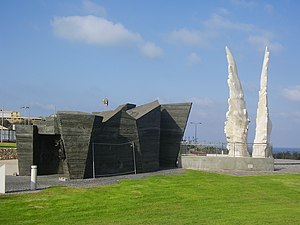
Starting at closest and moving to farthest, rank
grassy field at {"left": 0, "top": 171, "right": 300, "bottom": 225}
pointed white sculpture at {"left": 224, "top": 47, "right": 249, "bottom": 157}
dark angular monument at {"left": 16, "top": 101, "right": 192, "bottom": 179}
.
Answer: grassy field at {"left": 0, "top": 171, "right": 300, "bottom": 225} → dark angular monument at {"left": 16, "top": 101, "right": 192, "bottom": 179} → pointed white sculpture at {"left": 224, "top": 47, "right": 249, "bottom": 157}

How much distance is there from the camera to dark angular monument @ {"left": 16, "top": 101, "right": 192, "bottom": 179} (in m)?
19.5

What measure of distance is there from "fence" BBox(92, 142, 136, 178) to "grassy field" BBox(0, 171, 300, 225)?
3.38m

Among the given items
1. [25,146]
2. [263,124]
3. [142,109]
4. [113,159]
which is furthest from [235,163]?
[25,146]

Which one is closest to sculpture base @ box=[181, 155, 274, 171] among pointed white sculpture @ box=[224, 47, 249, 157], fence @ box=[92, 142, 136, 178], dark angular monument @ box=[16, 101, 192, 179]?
pointed white sculpture @ box=[224, 47, 249, 157]

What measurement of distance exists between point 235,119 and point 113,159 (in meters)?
10.5

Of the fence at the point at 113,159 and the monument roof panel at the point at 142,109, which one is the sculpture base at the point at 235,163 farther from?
the fence at the point at 113,159

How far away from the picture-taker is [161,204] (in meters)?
13.4

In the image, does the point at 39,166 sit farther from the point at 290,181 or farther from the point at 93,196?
the point at 290,181

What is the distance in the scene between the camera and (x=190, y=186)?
55.4 ft

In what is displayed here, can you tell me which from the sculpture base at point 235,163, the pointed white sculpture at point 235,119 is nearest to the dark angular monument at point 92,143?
the sculpture base at point 235,163

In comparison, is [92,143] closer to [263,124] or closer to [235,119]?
[235,119]

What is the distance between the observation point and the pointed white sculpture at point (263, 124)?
28.3 m

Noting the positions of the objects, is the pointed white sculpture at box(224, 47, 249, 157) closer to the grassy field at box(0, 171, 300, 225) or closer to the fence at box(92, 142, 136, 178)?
the fence at box(92, 142, 136, 178)

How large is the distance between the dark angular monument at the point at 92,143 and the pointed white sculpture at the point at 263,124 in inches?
297
